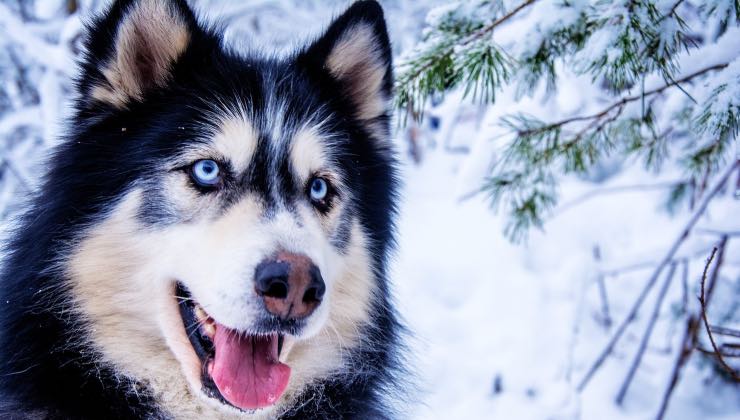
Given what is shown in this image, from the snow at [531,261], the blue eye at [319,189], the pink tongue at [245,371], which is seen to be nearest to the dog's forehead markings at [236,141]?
the blue eye at [319,189]

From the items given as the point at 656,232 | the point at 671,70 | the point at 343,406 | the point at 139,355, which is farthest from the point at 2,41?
the point at 656,232

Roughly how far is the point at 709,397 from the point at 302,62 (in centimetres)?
316

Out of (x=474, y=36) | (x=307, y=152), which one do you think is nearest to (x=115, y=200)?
(x=307, y=152)

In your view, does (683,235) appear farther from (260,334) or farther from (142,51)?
(142,51)

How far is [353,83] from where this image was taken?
2.48 m

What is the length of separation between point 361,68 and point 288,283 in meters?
1.15

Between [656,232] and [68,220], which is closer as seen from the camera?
[68,220]

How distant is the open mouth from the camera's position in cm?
172

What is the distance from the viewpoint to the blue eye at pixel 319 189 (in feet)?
6.96

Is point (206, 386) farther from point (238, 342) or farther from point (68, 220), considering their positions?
point (68, 220)

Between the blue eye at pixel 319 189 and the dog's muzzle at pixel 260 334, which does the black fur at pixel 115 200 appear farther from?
the dog's muzzle at pixel 260 334

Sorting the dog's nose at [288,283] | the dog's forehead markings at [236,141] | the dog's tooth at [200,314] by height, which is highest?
the dog's forehead markings at [236,141]

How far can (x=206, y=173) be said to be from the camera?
1925 millimetres

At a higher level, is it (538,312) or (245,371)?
(538,312)
